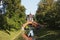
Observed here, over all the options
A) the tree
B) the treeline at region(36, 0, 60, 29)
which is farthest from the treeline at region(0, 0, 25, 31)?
the treeline at region(36, 0, 60, 29)

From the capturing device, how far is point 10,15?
63531 millimetres

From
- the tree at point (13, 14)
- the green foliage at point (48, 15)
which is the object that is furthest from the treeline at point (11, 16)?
the green foliage at point (48, 15)

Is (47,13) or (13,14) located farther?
(47,13)

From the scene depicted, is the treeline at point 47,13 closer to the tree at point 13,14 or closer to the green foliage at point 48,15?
the green foliage at point 48,15

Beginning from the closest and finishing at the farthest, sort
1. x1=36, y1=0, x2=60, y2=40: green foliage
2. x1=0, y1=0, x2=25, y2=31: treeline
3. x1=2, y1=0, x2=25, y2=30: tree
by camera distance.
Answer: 1. x1=0, y1=0, x2=25, y2=31: treeline
2. x1=2, y1=0, x2=25, y2=30: tree
3. x1=36, y1=0, x2=60, y2=40: green foliage

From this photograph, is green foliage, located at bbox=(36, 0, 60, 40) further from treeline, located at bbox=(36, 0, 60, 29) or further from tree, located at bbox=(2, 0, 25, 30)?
tree, located at bbox=(2, 0, 25, 30)

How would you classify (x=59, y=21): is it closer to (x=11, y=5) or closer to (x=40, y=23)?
(x=11, y=5)

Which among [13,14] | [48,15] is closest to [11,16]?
[13,14]

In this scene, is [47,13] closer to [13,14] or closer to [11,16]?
[13,14]

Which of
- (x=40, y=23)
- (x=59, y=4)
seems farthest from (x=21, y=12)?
(x=59, y=4)

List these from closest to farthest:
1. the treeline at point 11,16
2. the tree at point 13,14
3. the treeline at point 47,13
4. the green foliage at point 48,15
A: the treeline at point 11,16, the tree at point 13,14, the green foliage at point 48,15, the treeline at point 47,13

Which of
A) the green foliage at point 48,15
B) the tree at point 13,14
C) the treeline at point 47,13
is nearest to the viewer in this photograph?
the tree at point 13,14

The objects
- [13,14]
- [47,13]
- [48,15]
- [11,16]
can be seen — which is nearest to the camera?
[48,15]

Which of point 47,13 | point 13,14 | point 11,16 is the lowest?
point 11,16
